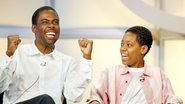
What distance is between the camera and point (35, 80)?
206 centimetres

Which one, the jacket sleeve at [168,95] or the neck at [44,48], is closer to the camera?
the jacket sleeve at [168,95]

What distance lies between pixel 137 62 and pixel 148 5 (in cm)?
52

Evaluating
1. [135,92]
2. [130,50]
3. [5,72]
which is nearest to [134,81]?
[135,92]

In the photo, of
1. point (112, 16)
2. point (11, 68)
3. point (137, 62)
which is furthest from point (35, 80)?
point (112, 16)

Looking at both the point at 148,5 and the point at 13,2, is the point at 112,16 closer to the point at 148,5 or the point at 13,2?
the point at 148,5

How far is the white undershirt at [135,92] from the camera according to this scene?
2006mm

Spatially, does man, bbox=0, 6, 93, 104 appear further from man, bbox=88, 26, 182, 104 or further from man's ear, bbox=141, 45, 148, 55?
man's ear, bbox=141, 45, 148, 55

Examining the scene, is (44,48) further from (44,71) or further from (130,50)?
(130,50)

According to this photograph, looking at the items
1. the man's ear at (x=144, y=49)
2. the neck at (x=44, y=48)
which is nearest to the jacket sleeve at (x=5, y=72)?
the neck at (x=44, y=48)

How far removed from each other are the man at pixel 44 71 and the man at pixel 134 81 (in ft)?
0.41

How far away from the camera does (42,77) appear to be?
6.79ft

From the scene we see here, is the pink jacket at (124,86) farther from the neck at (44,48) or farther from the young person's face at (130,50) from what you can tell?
the neck at (44,48)

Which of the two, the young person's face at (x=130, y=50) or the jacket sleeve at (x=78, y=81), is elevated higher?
the young person's face at (x=130, y=50)

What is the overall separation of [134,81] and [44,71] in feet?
1.73
